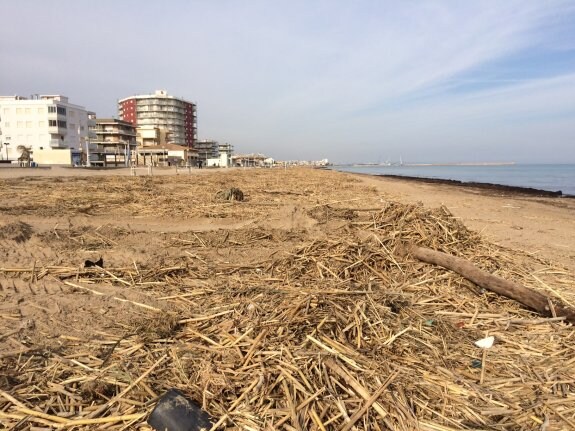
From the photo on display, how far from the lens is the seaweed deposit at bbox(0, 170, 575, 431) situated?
2.39 m

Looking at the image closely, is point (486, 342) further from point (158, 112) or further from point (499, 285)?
point (158, 112)

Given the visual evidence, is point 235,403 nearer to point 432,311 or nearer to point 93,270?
point 432,311

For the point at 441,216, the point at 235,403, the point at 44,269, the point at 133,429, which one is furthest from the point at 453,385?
the point at 44,269

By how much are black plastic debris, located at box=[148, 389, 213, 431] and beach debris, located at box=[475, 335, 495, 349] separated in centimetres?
237

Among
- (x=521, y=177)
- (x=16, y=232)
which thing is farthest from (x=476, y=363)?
(x=521, y=177)

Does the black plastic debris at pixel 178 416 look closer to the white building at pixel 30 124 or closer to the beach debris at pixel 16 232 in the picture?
the beach debris at pixel 16 232

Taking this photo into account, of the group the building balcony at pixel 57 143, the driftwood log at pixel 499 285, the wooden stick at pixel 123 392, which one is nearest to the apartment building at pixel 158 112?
the building balcony at pixel 57 143

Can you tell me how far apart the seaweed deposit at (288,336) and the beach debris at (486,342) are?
1.7 inches

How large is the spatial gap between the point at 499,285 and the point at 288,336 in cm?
263

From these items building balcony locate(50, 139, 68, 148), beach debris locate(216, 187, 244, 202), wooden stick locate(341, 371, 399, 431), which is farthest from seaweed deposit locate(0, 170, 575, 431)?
building balcony locate(50, 139, 68, 148)

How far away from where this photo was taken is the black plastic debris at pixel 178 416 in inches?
85.9

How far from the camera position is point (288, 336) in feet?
10.1

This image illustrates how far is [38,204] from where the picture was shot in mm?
10266

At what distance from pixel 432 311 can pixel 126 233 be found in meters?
5.42
